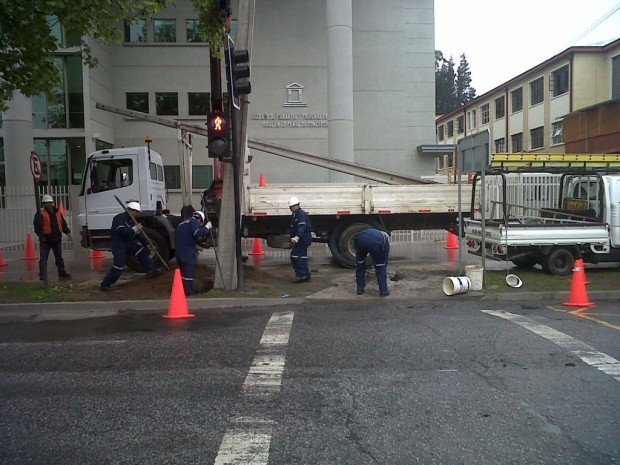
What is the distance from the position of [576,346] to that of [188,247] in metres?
6.44

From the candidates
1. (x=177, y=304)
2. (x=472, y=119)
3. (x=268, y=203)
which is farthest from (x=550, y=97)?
(x=177, y=304)

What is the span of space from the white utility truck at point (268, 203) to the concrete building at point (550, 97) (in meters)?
17.3

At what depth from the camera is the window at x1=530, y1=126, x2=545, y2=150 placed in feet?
128

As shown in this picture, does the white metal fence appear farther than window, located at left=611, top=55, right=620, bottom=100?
No

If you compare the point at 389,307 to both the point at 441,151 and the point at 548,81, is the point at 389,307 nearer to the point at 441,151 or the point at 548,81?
the point at 441,151

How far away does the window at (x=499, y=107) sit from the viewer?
1813 inches

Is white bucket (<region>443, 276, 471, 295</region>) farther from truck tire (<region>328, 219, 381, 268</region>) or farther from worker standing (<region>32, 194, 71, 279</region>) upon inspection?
worker standing (<region>32, 194, 71, 279</region>)

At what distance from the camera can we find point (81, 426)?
4.36 meters

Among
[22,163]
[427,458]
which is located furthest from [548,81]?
[427,458]

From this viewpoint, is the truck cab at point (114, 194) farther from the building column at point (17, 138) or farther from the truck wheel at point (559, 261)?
the building column at point (17, 138)

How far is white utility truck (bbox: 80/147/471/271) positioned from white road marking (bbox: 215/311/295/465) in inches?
190

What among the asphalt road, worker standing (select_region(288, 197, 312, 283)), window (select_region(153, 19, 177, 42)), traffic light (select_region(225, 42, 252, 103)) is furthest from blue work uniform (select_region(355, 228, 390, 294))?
window (select_region(153, 19, 177, 42))

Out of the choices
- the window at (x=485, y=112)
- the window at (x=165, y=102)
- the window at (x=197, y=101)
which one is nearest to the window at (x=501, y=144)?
the window at (x=485, y=112)

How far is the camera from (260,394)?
5023mm
